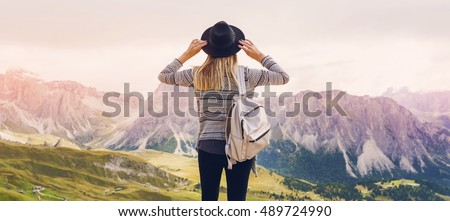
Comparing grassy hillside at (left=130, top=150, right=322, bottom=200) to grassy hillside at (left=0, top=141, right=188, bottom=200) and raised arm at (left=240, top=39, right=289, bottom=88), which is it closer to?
grassy hillside at (left=0, top=141, right=188, bottom=200)

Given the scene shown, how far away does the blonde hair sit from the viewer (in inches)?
133

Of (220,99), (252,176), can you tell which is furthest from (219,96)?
(252,176)

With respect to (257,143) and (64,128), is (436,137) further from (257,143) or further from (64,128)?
(257,143)

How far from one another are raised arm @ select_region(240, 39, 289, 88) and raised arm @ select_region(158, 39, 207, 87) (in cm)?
28

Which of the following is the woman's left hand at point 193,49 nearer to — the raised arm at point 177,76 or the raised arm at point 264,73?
the raised arm at point 177,76

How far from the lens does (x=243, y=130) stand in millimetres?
3381

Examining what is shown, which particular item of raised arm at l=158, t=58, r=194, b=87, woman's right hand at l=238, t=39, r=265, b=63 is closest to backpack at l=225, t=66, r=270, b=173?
woman's right hand at l=238, t=39, r=265, b=63

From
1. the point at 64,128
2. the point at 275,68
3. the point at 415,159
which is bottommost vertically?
the point at 415,159

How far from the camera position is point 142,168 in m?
10.8

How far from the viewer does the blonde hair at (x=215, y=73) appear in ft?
11.0

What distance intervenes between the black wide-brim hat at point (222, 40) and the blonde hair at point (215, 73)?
37 mm

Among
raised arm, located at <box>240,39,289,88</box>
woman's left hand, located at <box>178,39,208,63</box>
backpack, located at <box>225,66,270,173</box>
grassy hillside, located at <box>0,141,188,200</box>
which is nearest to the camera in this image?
backpack, located at <box>225,66,270,173</box>
